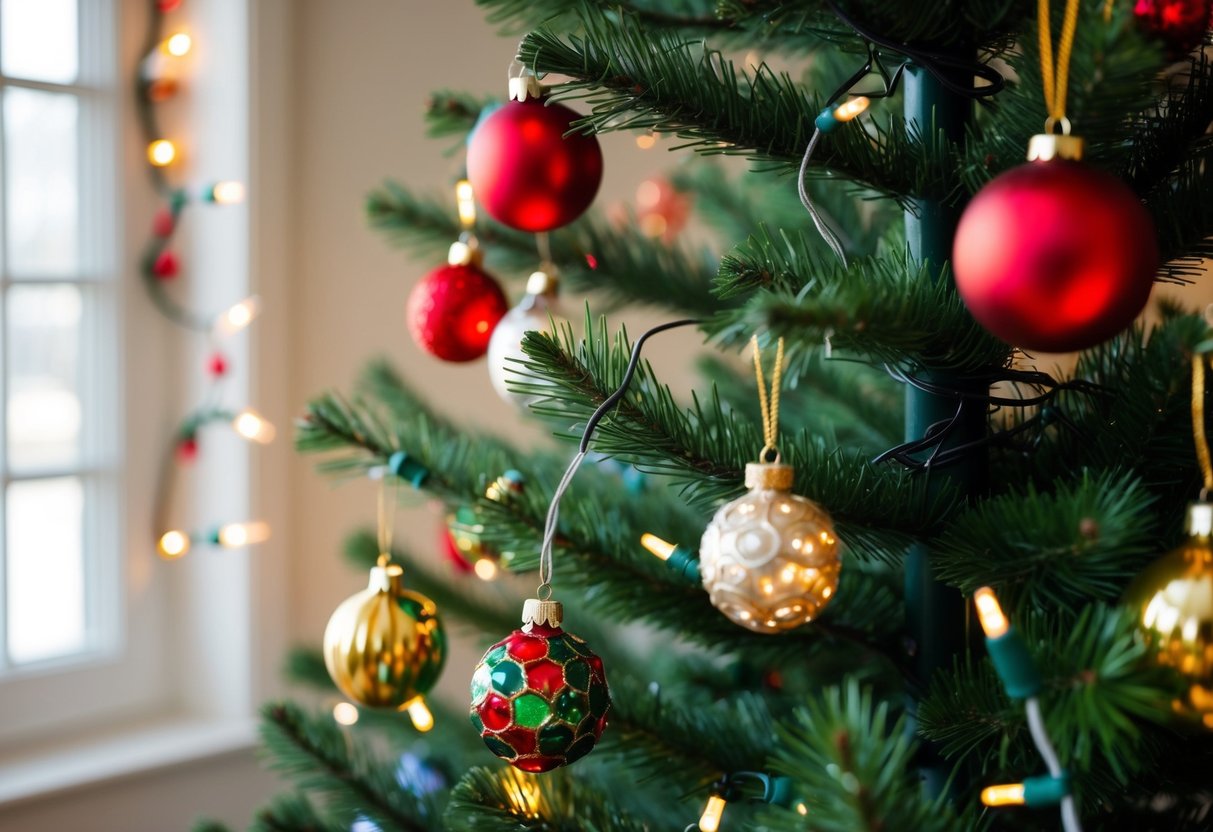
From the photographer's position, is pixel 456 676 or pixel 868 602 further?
pixel 456 676

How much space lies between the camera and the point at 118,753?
1.36 m

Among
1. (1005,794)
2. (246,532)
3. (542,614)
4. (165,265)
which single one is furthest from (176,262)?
(1005,794)

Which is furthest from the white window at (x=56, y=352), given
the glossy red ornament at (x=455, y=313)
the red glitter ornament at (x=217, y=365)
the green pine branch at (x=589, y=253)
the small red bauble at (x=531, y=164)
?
the small red bauble at (x=531, y=164)

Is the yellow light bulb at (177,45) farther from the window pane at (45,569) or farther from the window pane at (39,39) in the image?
the window pane at (45,569)

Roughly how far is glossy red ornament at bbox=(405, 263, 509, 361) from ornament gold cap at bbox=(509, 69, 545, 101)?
0.16 m

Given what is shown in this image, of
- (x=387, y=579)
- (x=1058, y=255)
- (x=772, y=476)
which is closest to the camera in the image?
(x=1058, y=255)

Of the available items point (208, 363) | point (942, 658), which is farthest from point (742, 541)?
point (208, 363)

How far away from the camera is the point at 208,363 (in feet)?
4.69

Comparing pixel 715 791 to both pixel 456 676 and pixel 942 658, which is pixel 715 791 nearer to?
pixel 942 658

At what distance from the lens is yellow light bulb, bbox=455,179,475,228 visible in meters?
0.76

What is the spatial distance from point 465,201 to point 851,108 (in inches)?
14.5

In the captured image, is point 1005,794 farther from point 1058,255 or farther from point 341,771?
point 341,771

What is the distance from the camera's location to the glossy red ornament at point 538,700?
0.51m

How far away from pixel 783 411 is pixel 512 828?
457 mm
